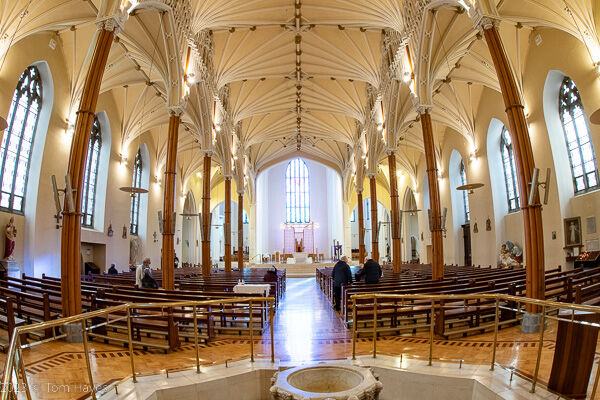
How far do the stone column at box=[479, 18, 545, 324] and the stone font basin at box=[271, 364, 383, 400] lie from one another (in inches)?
165

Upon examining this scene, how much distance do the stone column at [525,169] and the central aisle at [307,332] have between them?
11.1 ft

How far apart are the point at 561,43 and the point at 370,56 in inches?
286

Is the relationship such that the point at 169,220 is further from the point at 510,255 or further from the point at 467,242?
the point at 467,242

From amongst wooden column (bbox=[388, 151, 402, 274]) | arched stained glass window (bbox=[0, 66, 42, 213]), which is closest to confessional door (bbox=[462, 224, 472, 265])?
wooden column (bbox=[388, 151, 402, 274])

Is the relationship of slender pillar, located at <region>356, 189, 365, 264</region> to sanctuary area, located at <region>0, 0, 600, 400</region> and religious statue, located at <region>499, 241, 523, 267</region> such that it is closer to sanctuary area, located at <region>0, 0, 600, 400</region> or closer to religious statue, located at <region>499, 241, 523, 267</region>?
sanctuary area, located at <region>0, 0, 600, 400</region>

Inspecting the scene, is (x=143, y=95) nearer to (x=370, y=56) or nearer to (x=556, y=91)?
(x=370, y=56)

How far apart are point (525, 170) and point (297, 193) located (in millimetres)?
31640

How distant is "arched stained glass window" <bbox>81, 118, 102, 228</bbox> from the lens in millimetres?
17719

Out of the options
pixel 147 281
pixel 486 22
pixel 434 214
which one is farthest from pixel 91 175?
pixel 486 22

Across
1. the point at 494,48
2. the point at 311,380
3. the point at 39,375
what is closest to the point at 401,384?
the point at 311,380

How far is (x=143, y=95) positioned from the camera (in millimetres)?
18922

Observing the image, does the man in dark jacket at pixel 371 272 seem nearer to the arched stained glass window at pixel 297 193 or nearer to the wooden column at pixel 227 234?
the wooden column at pixel 227 234

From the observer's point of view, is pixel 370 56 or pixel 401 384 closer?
pixel 401 384

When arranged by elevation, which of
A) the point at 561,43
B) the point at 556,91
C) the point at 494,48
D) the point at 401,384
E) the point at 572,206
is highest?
the point at 561,43
